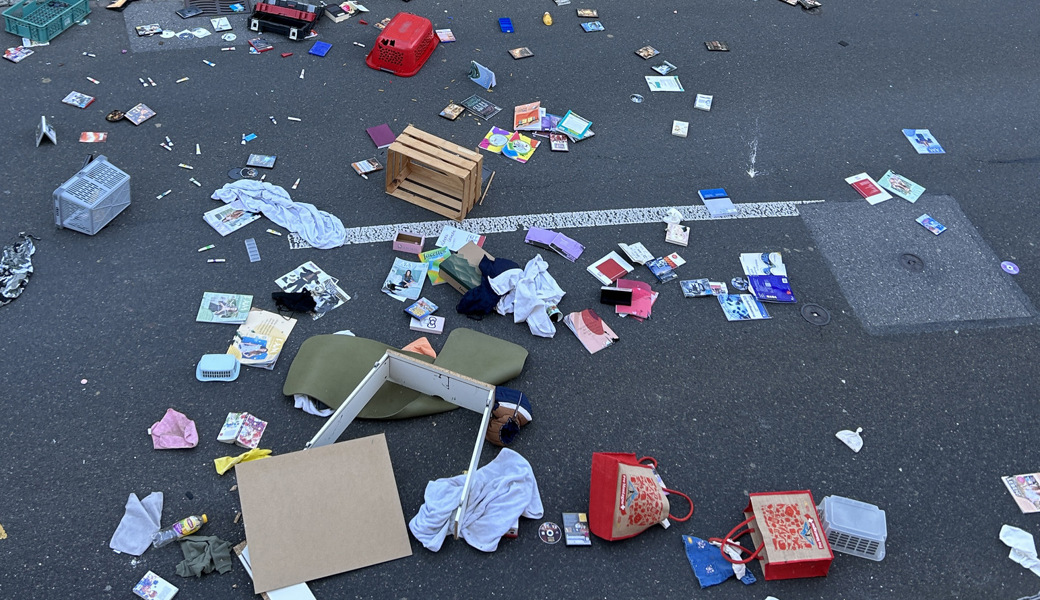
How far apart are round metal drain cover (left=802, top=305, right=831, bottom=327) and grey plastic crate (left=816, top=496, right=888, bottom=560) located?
5.24 ft

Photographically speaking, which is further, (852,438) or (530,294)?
(530,294)

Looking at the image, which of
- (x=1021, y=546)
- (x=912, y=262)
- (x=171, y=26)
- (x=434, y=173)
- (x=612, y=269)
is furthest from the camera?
(x=171, y=26)

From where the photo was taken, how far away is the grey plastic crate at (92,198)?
567 cm

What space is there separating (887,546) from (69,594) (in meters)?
4.60

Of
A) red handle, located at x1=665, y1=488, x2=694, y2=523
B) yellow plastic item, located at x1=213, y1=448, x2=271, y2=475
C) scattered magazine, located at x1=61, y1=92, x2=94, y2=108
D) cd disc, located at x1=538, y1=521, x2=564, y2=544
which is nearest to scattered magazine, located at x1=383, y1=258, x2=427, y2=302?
yellow plastic item, located at x1=213, y1=448, x2=271, y2=475

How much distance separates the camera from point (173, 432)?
4715mm

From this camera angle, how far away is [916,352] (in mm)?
5562

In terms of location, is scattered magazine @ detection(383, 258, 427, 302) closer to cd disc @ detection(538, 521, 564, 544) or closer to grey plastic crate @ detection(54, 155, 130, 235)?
cd disc @ detection(538, 521, 564, 544)

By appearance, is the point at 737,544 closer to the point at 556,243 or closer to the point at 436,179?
Answer: the point at 556,243

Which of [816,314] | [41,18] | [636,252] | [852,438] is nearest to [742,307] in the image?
[816,314]

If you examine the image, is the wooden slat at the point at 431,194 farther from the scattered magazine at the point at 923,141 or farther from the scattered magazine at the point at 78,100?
the scattered magazine at the point at 923,141

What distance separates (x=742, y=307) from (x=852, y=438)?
123 cm

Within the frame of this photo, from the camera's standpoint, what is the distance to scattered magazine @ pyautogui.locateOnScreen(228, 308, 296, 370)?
16.8 ft

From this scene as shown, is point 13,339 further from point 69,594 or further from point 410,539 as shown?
point 410,539
